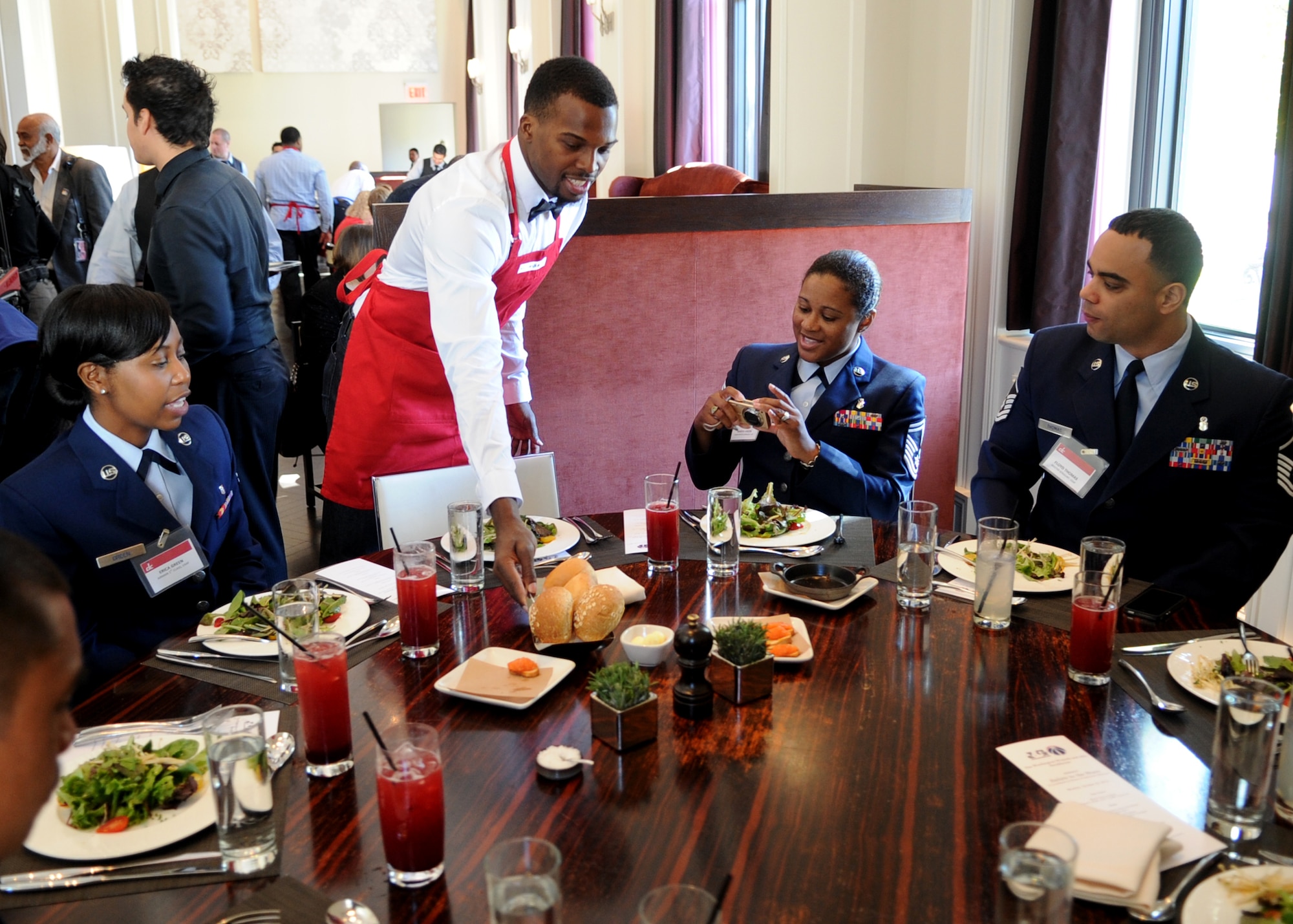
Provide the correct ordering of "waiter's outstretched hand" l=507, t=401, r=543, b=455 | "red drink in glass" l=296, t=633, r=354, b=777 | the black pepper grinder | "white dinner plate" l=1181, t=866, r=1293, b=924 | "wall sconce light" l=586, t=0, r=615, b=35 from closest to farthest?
"white dinner plate" l=1181, t=866, r=1293, b=924
"red drink in glass" l=296, t=633, r=354, b=777
the black pepper grinder
"waiter's outstretched hand" l=507, t=401, r=543, b=455
"wall sconce light" l=586, t=0, r=615, b=35

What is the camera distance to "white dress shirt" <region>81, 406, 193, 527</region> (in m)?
2.01

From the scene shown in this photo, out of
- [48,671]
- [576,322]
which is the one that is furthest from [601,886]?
[576,322]

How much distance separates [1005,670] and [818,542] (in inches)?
21.9

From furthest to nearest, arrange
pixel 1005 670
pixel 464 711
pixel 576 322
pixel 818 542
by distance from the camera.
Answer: pixel 576 322 → pixel 818 542 → pixel 1005 670 → pixel 464 711

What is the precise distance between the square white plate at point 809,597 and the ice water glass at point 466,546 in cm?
49

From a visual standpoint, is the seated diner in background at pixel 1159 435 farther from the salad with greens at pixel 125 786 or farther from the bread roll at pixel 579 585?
the salad with greens at pixel 125 786

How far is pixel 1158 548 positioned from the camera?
2178mm

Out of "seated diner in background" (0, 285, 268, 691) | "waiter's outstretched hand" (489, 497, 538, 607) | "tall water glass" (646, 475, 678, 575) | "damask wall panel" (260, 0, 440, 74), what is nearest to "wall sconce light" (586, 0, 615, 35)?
"seated diner in background" (0, 285, 268, 691)

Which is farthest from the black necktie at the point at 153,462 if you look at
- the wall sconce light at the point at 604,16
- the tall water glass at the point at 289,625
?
the wall sconce light at the point at 604,16

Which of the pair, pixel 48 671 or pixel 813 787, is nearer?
pixel 48 671

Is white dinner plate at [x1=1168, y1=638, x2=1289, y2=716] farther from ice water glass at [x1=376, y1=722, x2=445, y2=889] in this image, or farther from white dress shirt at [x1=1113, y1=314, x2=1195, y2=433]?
ice water glass at [x1=376, y1=722, x2=445, y2=889]

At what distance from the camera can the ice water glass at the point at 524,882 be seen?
0.91 m

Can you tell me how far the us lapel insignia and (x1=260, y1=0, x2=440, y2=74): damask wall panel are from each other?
52.1ft

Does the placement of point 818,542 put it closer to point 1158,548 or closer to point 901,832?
point 1158,548
